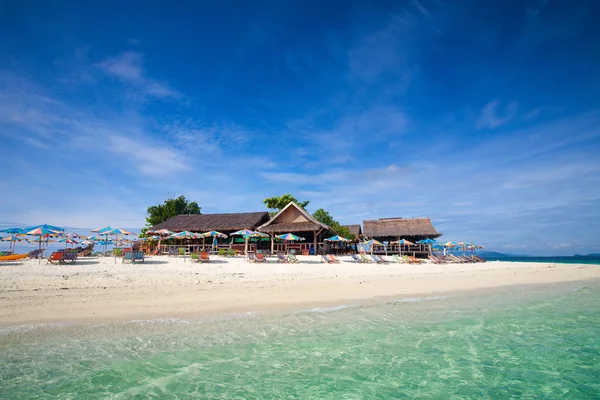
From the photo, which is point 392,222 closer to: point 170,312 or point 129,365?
point 170,312

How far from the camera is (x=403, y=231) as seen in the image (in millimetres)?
30719

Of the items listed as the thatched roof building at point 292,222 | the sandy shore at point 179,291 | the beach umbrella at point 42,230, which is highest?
the thatched roof building at point 292,222

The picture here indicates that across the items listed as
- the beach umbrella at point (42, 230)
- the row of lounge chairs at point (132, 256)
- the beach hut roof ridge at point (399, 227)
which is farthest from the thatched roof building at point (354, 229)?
the beach umbrella at point (42, 230)

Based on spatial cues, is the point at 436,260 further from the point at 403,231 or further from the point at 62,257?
the point at 62,257

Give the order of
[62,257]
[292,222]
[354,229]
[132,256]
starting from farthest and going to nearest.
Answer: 1. [354,229]
2. [292,222]
3. [132,256]
4. [62,257]

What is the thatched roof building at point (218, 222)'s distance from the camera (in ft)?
87.1

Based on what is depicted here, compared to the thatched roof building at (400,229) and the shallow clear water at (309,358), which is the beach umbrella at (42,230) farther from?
the thatched roof building at (400,229)

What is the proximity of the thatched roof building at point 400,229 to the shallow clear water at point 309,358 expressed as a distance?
22.5 meters

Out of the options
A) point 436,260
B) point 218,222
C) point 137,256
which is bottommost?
point 436,260

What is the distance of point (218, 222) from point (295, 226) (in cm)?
757

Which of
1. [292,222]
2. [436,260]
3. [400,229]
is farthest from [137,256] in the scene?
[400,229]

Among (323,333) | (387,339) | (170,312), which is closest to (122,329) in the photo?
(170,312)

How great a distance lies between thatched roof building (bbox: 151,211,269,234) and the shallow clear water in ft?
64.9

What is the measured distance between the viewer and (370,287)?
11758 millimetres
